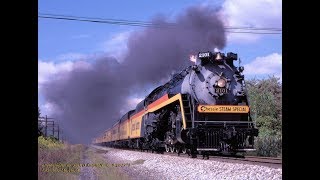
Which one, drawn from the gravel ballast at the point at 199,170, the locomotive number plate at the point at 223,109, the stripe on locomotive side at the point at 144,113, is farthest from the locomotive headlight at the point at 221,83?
the gravel ballast at the point at 199,170

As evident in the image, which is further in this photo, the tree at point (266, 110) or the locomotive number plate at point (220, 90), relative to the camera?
the tree at point (266, 110)

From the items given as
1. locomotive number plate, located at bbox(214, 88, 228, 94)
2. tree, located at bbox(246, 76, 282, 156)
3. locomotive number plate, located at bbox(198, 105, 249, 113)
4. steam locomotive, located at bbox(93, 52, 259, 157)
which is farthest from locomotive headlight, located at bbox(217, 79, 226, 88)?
tree, located at bbox(246, 76, 282, 156)

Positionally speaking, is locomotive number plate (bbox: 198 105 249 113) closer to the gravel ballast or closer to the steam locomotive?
the steam locomotive

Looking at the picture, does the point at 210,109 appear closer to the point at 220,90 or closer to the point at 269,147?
the point at 220,90

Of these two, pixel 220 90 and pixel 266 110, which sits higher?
pixel 220 90

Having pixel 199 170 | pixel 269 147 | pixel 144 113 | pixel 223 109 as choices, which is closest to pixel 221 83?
pixel 223 109

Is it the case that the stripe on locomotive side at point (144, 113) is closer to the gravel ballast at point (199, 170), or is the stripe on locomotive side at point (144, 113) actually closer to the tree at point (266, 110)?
the gravel ballast at point (199, 170)

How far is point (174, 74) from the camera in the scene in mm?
20047

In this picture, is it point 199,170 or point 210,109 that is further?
point 210,109
